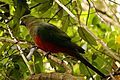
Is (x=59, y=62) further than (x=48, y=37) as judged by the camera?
No

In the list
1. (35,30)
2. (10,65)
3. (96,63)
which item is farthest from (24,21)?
(96,63)

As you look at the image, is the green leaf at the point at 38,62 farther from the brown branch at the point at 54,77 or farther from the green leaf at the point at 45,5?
the brown branch at the point at 54,77

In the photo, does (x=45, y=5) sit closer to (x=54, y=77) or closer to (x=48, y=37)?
(x=48, y=37)

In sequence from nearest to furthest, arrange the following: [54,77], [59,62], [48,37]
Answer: [54,77]
[59,62]
[48,37]

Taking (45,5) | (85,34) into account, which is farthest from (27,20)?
(85,34)

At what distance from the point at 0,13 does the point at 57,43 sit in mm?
213

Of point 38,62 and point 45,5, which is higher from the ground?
point 45,5

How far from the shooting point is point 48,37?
118 cm

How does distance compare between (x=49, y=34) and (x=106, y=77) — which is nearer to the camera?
(x=106, y=77)

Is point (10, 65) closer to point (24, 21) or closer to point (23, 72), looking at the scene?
point (23, 72)

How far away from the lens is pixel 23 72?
1.20 meters

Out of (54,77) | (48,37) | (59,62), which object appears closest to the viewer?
(54,77)

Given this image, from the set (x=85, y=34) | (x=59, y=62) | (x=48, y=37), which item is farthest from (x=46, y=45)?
(x=85, y=34)

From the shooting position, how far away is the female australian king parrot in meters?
1.11
